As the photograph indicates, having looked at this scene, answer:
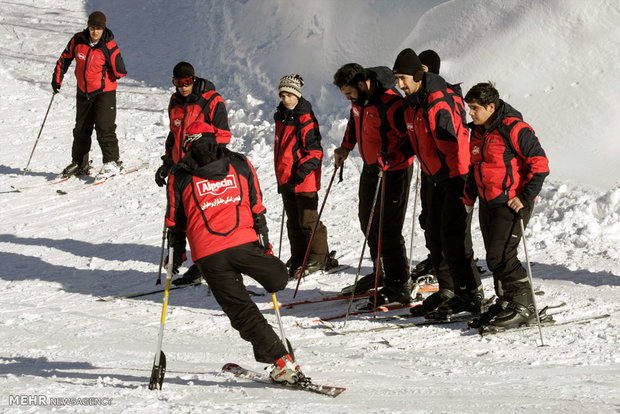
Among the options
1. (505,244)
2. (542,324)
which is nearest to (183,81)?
(505,244)

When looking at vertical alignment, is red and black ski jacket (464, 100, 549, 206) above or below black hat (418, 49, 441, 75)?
below

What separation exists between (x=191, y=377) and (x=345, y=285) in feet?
7.99

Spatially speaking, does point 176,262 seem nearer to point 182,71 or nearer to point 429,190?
point 429,190

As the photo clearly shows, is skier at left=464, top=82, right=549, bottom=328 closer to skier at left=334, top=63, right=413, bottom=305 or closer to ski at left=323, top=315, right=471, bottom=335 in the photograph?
ski at left=323, top=315, right=471, bottom=335

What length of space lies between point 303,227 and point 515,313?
2495mm

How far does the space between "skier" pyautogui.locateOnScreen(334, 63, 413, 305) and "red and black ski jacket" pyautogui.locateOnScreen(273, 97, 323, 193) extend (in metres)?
0.55

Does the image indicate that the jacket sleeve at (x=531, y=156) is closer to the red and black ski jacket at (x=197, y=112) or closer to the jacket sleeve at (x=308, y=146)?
the jacket sleeve at (x=308, y=146)

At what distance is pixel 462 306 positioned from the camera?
6152mm

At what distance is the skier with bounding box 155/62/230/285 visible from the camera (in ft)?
25.2

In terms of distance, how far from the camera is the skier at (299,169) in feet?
23.5

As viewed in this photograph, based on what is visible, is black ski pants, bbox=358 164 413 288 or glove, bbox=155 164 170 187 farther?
Result: glove, bbox=155 164 170 187

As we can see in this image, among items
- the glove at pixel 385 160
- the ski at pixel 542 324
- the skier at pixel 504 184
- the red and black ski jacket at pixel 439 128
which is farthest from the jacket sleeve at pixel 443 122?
the ski at pixel 542 324

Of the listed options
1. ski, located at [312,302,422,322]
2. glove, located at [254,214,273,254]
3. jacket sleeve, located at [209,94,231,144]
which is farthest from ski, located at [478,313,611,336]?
jacket sleeve, located at [209,94,231,144]

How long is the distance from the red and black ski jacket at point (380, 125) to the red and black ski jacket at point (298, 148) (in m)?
0.68
